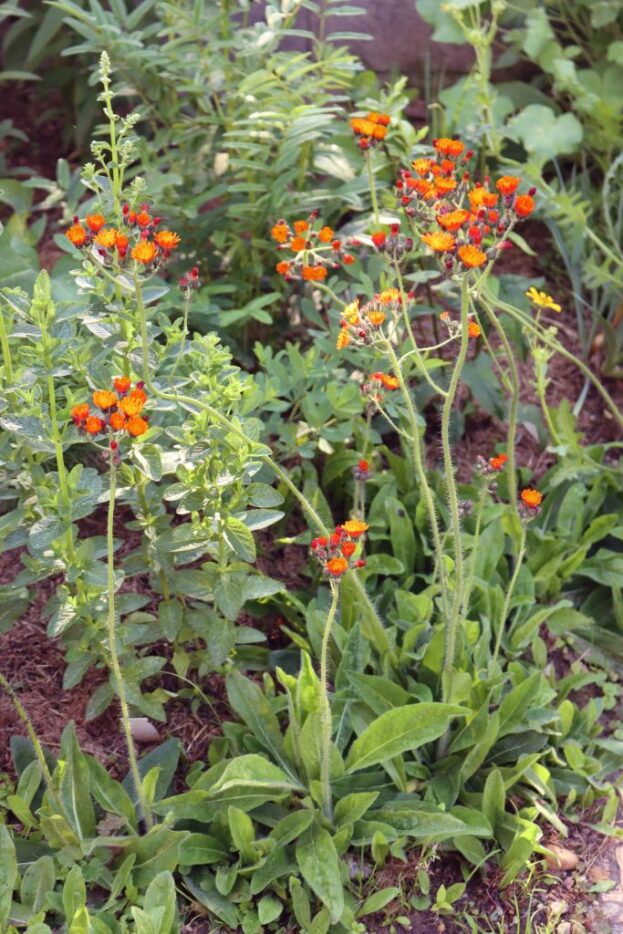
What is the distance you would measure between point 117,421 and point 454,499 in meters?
0.73

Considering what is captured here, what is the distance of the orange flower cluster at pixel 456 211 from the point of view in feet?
5.97

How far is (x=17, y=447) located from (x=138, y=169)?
3.62ft

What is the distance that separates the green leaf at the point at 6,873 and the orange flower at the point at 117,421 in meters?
0.90

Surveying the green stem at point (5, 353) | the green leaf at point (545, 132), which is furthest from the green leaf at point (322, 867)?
the green leaf at point (545, 132)

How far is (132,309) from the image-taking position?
225 centimetres

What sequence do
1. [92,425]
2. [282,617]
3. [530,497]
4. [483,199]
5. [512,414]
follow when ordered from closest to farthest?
A: [92,425], [483,199], [530,497], [512,414], [282,617]

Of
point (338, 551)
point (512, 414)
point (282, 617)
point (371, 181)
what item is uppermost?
point (371, 181)

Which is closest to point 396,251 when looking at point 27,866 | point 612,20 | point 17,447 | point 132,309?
point 132,309

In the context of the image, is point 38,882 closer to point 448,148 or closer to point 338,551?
point 338,551

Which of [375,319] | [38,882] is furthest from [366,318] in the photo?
[38,882]

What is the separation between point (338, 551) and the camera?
6.44 ft

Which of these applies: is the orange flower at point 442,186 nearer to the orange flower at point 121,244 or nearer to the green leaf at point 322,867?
the orange flower at point 121,244

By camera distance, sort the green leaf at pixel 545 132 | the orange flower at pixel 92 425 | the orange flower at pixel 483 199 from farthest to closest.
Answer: the green leaf at pixel 545 132, the orange flower at pixel 483 199, the orange flower at pixel 92 425

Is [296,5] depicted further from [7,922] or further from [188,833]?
[7,922]
